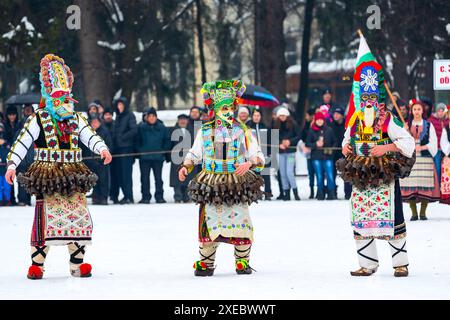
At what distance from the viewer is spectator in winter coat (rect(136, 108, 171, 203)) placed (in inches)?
884

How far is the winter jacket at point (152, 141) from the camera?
888 inches

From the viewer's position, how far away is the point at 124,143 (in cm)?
2233

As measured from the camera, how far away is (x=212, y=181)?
1200 cm

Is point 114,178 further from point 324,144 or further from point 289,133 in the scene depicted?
point 324,144

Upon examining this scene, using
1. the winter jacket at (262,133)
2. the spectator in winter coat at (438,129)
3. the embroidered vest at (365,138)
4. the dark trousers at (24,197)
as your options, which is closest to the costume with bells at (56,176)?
the embroidered vest at (365,138)

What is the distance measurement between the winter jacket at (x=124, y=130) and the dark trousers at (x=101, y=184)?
46 centimetres

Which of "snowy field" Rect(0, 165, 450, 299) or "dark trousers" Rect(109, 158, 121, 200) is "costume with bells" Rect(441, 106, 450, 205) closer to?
"snowy field" Rect(0, 165, 450, 299)

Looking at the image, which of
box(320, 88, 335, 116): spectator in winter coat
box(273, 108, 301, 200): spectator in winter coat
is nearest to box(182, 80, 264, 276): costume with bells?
box(273, 108, 301, 200): spectator in winter coat

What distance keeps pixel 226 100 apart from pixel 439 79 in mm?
6966

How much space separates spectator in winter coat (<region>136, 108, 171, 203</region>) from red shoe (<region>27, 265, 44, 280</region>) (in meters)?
10.6

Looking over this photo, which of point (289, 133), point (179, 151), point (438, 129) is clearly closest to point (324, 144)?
point (289, 133)

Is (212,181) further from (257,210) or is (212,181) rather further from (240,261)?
(257,210)
